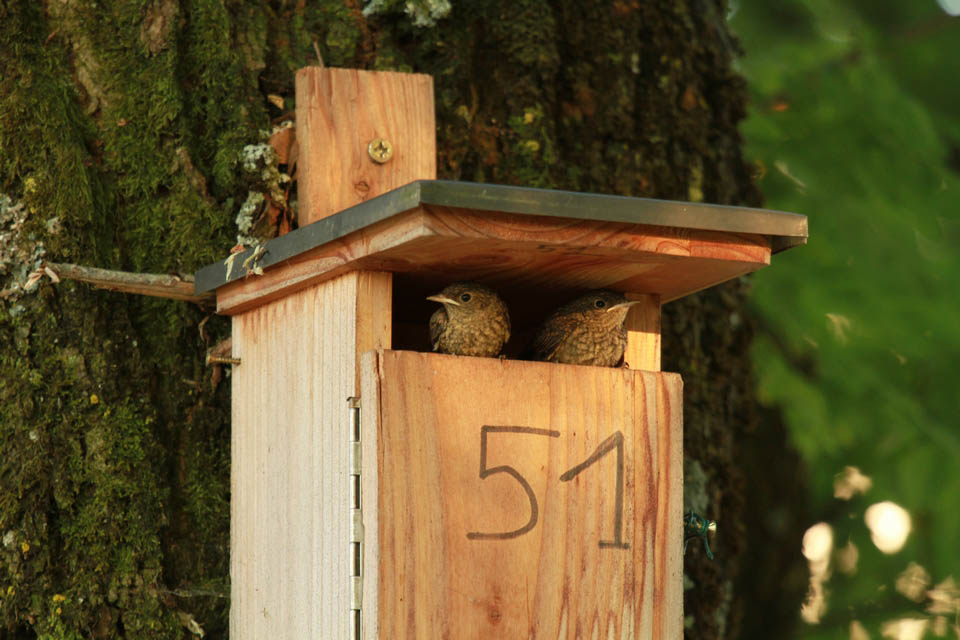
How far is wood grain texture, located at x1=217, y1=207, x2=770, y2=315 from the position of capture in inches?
88.6

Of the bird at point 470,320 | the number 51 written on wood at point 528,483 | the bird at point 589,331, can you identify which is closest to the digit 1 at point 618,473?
the number 51 written on wood at point 528,483

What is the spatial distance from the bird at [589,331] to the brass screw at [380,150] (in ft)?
1.91

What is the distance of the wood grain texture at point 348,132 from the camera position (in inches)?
118

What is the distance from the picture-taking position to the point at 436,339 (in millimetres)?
2818

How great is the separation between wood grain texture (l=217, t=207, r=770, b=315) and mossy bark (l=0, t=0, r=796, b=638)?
355 millimetres

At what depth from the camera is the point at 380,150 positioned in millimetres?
3027

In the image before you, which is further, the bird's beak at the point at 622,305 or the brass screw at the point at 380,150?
the brass screw at the point at 380,150

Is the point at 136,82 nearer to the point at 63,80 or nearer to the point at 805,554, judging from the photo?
the point at 63,80

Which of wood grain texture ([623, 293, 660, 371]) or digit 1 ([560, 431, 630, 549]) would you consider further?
wood grain texture ([623, 293, 660, 371])

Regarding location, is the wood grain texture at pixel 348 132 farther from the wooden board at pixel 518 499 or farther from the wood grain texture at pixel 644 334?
the wooden board at pixel 518 499

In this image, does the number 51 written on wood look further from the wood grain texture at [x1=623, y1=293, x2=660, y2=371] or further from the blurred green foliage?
the blurred green foliage

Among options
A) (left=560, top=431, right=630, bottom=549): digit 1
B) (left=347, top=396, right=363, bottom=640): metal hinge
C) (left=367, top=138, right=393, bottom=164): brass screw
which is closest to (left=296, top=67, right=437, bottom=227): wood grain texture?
(left=367, top=138, right=393, bottom=164): brass screw

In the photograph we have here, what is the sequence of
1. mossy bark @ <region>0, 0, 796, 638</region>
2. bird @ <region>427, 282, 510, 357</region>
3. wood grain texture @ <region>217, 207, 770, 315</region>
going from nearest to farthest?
wood grain texture @ <region>217, 207, 770, 315</region>
bird @ <region>427, 282, 510, 357</region>
mossy bark @ <region>0, 0, 796, 638</region>

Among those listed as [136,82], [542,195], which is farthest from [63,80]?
[542,195]
